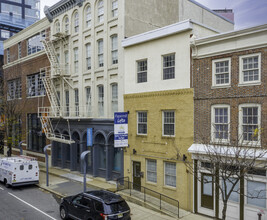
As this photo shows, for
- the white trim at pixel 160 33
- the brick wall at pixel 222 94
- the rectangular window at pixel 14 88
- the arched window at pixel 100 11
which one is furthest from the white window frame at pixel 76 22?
the rectangular window at pixel 14 88

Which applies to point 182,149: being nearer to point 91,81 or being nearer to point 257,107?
point 257,107

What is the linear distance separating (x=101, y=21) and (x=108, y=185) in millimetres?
13363

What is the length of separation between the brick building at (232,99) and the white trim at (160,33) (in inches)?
52.3

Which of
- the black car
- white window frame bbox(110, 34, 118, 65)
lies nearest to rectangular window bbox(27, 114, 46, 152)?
white window frame bbox(110, 34, 118, 65)

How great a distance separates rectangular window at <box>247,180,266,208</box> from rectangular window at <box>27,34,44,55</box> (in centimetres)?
2529

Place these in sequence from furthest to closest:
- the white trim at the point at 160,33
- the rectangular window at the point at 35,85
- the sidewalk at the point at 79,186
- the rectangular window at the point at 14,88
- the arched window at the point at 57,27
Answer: the rectangular window at the point at 14,88, the rectangular window at the point at 35,85, the arched window at the point at 57,27, the white trim at the point at 160,33, the sidewalk at the point at 79,186

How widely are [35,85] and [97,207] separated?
22386 mm

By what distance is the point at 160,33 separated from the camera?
18328 mm

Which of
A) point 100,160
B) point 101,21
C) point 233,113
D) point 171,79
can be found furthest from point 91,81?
point 233,113

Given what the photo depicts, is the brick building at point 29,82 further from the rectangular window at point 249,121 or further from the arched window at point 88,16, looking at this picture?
the rectangular window at point 249,121

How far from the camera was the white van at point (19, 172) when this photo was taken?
2061 centimetres

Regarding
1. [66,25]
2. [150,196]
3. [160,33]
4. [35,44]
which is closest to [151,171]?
[150,196]

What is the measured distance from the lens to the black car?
499 inches

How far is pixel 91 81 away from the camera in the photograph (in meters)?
24.1
